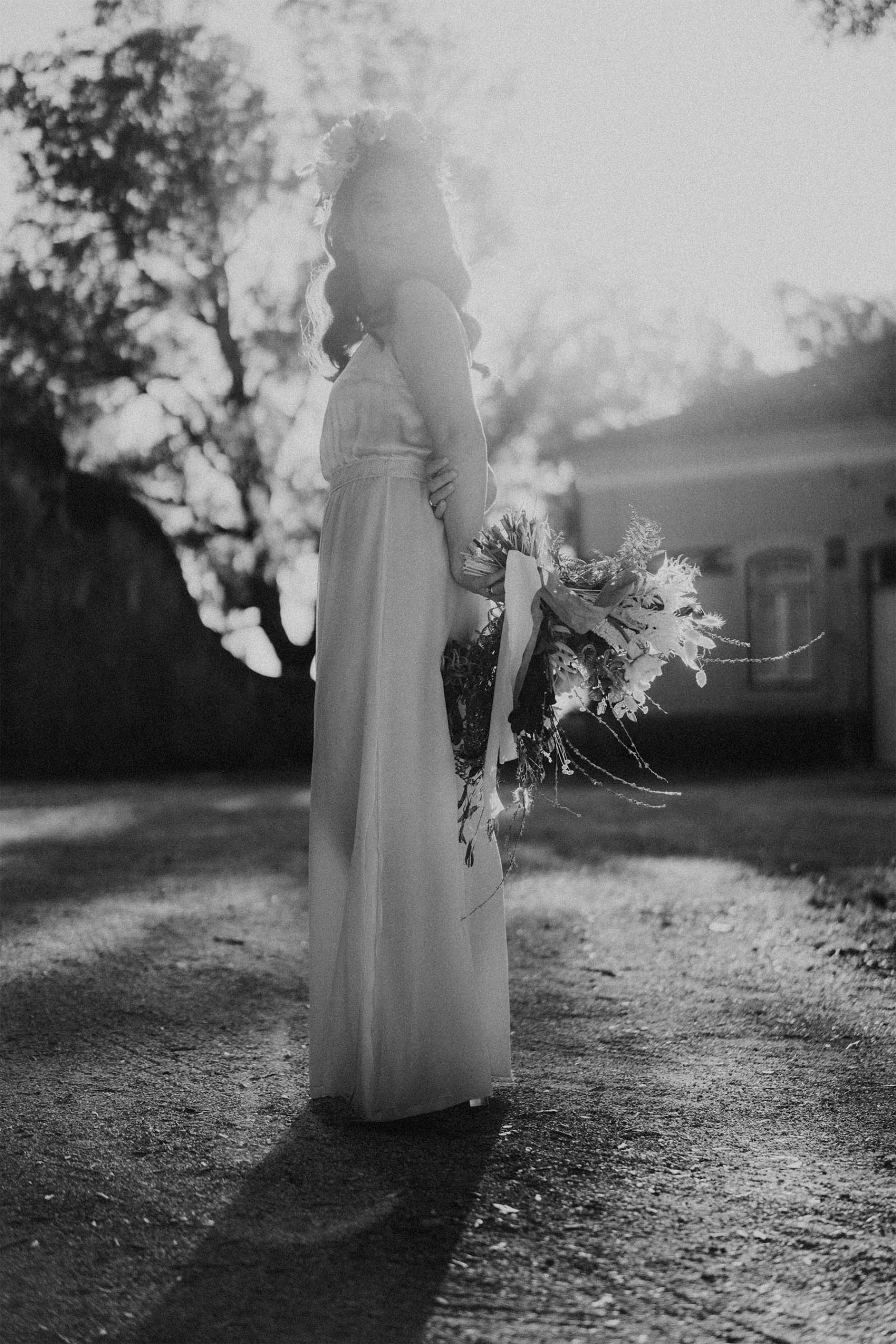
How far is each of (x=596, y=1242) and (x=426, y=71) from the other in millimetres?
27779

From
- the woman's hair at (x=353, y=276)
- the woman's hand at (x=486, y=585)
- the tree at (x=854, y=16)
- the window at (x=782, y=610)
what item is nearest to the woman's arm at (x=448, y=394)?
the woman's hand at (x=486, y=585)

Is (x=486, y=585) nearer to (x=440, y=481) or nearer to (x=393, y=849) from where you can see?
(x=440, y=481)

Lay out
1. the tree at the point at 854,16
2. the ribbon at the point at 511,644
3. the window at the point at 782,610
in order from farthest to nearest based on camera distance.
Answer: the window at the point at 782,610
the tree at the point at 854,16
the ribbon at the point at 511,644

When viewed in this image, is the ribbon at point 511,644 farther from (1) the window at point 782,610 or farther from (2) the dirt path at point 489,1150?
(1) the window at point 782,610

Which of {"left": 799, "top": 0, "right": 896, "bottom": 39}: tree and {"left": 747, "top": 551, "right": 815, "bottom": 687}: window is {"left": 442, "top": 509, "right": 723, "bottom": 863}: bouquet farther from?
{"left": 747, "top": 551, "right": 815, "bottom": 687}: window

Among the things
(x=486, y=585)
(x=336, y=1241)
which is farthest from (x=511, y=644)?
(x=336, y=1241)

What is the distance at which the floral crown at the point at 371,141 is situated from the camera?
3.86 meters

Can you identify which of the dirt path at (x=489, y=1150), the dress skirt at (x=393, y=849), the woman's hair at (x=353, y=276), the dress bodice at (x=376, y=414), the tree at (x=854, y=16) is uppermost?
the tree at (x=854, y=16)

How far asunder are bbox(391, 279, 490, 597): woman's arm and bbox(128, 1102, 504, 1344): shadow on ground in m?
1.34

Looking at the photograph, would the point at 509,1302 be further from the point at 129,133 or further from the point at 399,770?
the point at 129,133

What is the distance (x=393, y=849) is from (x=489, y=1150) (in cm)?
74

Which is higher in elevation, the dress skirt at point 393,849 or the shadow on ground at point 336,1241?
the dress skirt at point 393,849

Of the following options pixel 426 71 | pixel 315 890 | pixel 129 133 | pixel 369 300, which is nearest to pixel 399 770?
pixel 315 890

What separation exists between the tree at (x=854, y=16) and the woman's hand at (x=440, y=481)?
5.30 m
